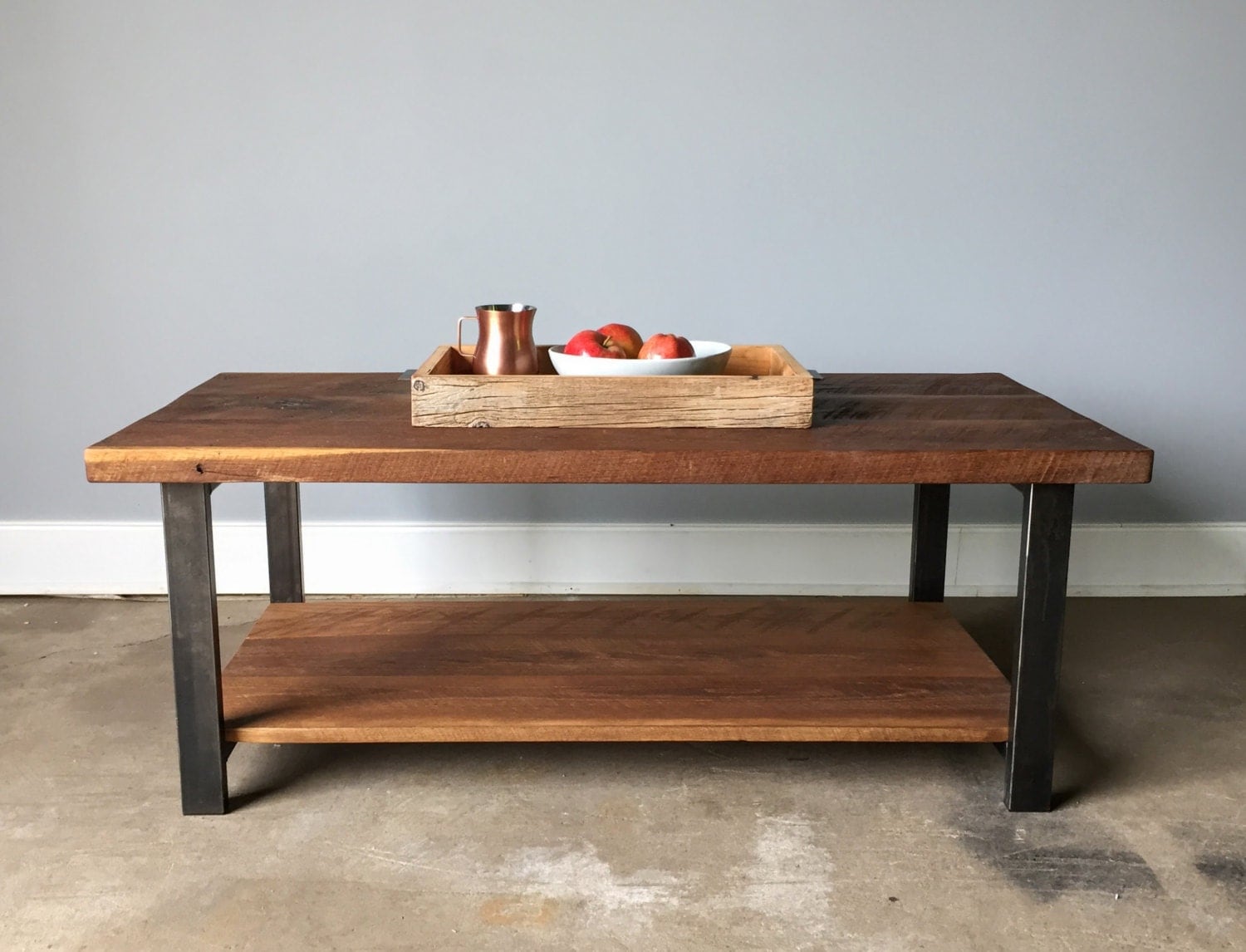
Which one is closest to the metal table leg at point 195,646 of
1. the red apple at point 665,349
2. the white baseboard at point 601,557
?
the red apple at point 665,349

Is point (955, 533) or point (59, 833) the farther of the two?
point (955, 533)

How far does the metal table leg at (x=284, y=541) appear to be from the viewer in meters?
2.25

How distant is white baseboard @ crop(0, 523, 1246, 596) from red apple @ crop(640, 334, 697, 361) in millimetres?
951

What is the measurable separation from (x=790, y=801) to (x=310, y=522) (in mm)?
1467

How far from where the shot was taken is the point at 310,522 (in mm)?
2852

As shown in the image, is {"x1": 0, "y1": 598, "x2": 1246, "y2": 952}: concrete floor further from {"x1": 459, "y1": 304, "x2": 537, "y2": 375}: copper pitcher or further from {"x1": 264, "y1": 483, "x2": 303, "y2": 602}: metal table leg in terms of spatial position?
{"x1": 459, "y1": 304, "x2": 537, "y2": 375}: copper pitcher

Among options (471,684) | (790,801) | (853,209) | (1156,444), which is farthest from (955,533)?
(471,684)

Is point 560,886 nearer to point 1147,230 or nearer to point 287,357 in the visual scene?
point 287,357

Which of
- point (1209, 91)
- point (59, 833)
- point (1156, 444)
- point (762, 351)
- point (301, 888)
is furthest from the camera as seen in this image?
point (1156, 444)

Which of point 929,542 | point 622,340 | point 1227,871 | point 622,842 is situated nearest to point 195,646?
point 622,842

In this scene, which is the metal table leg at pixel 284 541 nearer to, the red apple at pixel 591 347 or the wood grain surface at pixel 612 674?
the wood grain surface at pixel 612 674

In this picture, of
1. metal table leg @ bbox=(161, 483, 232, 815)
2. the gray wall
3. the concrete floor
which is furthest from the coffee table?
the gray wall

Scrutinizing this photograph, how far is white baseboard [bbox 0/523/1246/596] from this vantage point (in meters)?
2.85

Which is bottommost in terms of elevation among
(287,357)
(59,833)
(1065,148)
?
(59,833)
